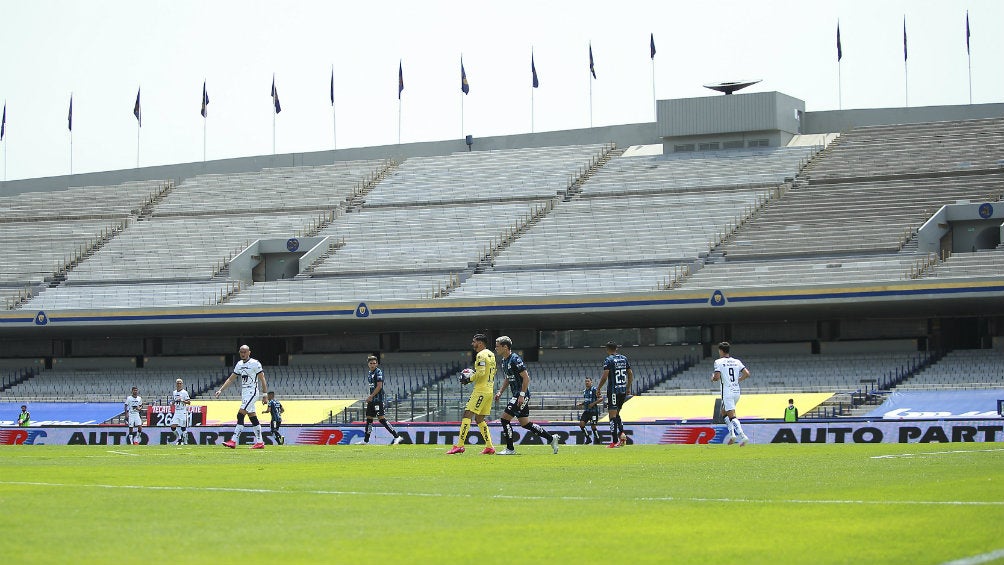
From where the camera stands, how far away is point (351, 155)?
77125mm

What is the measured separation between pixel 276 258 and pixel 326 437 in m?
31.1

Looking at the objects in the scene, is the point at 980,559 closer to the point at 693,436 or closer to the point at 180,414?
the point at 693,436

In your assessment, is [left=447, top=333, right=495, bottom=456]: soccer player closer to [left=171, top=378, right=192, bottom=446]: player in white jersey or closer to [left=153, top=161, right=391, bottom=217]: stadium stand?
[left=171, top=378, right=192, bottom=446]: player in white jersey

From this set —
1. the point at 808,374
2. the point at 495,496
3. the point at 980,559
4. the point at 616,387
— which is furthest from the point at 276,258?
the point at 980,559

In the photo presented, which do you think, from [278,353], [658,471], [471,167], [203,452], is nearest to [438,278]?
[278,353]

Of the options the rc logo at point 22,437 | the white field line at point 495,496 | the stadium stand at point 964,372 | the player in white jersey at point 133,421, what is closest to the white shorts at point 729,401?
the white field line at point 495,496

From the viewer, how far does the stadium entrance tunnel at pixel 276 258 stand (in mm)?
62250

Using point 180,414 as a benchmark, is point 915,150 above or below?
above

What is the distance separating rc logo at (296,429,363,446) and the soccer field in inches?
580

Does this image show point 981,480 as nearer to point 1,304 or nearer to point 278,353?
point 278,353

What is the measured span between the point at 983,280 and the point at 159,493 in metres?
38.1

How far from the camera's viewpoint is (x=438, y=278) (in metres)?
57.3

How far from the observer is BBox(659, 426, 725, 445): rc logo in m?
31.6

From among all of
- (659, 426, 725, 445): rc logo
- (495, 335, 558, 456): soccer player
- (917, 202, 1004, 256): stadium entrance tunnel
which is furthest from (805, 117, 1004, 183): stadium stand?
(495, 335, 558, 456): soccer player
